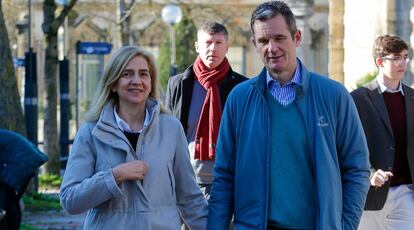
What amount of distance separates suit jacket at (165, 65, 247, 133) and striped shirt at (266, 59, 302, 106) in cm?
296

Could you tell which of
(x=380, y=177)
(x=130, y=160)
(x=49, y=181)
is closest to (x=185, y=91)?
(x=380, y=177)

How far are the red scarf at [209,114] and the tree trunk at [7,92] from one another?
8.46 metres

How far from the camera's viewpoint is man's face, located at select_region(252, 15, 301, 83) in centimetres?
544

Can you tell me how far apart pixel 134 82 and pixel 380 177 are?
2.63m

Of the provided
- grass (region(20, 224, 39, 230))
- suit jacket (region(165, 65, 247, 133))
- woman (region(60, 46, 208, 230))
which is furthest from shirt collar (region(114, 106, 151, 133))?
grass (region(20, 224, 39, 230))

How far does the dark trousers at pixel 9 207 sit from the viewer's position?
723 cm

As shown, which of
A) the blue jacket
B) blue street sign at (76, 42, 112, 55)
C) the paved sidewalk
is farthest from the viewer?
blue street sign at (76, 42, 112, 55)

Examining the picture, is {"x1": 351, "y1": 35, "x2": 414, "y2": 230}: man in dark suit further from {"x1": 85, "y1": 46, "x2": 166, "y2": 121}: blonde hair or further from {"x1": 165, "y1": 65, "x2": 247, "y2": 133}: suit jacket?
{"x1": 85, "y1": 46, "x2": 166, "y2": 121}: blonde hair

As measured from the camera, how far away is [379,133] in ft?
26.3

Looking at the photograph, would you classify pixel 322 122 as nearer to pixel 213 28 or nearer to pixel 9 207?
pixel 9 207

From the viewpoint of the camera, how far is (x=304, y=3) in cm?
2175

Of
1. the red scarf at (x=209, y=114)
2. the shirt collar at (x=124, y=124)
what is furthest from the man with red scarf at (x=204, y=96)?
the shirt collar at (x=124, y=124)

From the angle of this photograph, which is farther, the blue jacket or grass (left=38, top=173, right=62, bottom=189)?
grass (left=38, top=173, right=62, bottom=189)

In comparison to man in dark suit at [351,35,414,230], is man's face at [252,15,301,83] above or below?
above
